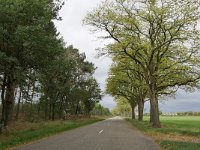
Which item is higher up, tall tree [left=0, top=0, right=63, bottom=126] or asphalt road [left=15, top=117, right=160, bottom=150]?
tall tree [left=0, top=0, right=63, bottom=126]

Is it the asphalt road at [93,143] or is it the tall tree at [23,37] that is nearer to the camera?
the asphalt road at [93,143]

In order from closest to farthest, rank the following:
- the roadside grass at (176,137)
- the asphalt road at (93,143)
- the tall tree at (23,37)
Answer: the asphalt road at (93,143) < the roadside grass at (176,137) < the tall tree at (23,37)

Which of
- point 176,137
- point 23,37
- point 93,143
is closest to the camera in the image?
point 93,143

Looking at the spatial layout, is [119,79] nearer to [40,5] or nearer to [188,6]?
[188,6]

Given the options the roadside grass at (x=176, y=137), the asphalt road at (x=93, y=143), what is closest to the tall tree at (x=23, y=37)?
the asphalt road at (x=93, y=143)

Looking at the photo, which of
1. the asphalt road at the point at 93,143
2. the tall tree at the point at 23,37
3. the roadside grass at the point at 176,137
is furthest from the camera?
the tall tree at the point at 23,37

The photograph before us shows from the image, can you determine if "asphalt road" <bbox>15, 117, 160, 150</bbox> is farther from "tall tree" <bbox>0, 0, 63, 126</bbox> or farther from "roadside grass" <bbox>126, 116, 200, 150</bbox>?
"tall tree" <bbox>0, 0, 63, 126</bbox>

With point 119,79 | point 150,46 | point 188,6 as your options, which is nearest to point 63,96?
point 119,79

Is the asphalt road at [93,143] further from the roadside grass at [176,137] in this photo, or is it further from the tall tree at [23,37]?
the tall tree at [23,37]

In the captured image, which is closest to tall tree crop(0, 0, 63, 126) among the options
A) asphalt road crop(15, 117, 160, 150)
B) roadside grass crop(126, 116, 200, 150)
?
asphalt road crop(15, 117, 160, 150)

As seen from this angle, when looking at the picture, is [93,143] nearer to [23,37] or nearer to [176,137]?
[176,137]

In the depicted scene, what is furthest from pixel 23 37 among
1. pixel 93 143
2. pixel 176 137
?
pixel 176 137

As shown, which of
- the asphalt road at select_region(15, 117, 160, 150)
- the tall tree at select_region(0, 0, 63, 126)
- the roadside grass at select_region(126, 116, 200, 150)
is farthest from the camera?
the tall tree at select_region(0, 0, 63, 126)

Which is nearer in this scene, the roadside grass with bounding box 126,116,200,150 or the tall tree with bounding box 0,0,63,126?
the roadside grass with bounding box 126,116,200,150
